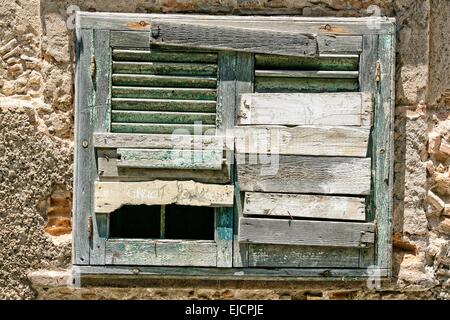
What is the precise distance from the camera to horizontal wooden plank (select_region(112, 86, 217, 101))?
392 centimetres

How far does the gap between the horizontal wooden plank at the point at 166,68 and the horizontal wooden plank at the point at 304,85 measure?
25 centimetres

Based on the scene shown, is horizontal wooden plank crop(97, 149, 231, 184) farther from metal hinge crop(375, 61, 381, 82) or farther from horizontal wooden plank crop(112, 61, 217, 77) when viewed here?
metal hinge crop(375, 61, 381, 82)

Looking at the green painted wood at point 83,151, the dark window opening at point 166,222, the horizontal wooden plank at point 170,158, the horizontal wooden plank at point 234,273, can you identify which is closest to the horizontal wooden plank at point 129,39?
the green painted wood at point 83,151

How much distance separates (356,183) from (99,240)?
1.29 m

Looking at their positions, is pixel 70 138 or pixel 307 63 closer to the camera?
pixel 307 63

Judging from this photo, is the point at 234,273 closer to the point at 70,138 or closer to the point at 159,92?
the point at 159,92

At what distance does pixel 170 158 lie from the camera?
3.88m

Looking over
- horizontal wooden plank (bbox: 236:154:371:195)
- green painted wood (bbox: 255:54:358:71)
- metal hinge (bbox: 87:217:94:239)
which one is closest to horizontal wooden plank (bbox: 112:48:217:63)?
green painted wood (bbox: 255:54:358:71)

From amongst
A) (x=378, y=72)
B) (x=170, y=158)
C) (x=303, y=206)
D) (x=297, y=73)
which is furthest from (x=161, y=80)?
(x=378, y=72)

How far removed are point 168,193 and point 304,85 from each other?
852mm

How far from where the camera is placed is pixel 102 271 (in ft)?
13.0

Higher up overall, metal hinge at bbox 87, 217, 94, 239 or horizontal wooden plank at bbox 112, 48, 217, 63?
horizontal wooden plank at bbox 112, 48, 217, 63

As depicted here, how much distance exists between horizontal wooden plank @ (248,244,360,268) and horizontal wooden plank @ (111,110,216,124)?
671 millimetres

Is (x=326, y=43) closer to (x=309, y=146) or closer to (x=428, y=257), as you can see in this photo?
(x=309, y=146)
